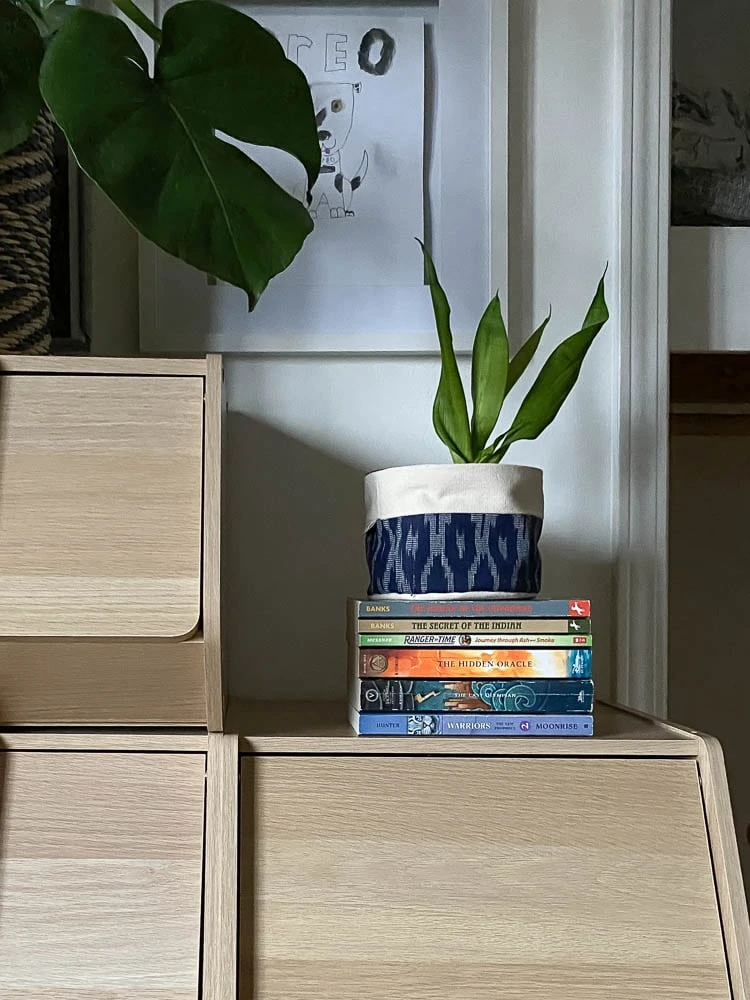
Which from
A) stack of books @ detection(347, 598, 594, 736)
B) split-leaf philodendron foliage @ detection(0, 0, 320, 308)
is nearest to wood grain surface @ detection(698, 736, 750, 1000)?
stack of books @ detection(347, 598, 594, 736)

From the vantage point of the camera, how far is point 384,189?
1315 millimetres

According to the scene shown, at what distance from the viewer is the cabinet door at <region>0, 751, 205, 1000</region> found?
2.81 ft

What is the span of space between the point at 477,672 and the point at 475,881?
19cm

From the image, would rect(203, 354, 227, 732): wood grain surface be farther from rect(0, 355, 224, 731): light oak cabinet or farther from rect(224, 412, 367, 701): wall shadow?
rect(224, 412, 367, 701): wall shadow

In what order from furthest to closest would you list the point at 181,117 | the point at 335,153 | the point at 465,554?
the point at 335,153, the point at 465,554, the point at 181,117

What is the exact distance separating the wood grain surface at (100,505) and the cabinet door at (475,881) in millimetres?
196

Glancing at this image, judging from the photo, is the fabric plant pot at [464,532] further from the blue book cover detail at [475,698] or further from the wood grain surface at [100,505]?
the wood grain surface at [100,505]

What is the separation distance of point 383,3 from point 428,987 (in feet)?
3.87

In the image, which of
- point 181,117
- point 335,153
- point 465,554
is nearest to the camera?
point 181,117

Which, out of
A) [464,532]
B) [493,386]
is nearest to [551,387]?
[493,386]

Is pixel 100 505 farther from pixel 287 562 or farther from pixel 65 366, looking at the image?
pixel 287 562

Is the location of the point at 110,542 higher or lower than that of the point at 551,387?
lower

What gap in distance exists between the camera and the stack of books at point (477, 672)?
3.16ft

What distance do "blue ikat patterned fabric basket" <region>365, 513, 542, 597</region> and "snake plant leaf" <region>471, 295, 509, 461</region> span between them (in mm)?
112
